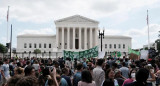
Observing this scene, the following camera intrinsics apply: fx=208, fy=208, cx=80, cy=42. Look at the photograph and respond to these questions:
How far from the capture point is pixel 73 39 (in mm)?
83312

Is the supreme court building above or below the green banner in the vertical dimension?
above

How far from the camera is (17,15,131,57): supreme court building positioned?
273ft

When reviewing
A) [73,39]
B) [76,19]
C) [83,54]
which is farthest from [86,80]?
[76,19]

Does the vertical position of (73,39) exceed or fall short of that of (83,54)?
it exceeds it

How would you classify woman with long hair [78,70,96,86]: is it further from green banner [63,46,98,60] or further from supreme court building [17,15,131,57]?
supreme court building [17,15,131,57]

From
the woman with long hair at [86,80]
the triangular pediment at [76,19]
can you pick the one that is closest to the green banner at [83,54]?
the woman with long hair at [86,80]

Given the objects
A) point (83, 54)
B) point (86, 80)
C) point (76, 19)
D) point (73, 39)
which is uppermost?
point (76, 19)

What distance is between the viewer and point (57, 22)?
8294 cm

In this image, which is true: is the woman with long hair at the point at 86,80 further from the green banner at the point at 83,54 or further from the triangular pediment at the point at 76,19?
A: the triangular pediment at the point at 76,19

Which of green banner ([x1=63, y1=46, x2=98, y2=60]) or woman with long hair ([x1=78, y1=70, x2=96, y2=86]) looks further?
green banner ([x1=63, y1=46, x2=98, y2=60])

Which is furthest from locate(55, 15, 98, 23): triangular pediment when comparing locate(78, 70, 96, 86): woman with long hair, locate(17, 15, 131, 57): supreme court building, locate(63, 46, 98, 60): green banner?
locate(78, 70, 96, 86): woman with long hair

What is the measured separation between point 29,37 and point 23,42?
342 centimetres

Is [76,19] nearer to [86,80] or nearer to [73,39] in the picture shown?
[73,39]

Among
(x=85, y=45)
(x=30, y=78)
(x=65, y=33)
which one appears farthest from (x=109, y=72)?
(x=65, y=33)
